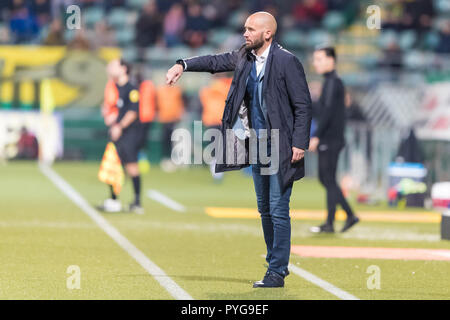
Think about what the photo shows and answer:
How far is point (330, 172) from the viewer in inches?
535

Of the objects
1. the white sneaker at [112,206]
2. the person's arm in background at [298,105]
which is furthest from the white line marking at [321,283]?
the white sneaker at [112,206]

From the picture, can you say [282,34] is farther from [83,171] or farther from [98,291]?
[98,291]

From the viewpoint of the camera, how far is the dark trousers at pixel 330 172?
1351 cm

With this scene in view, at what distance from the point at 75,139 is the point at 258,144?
60.1 feet

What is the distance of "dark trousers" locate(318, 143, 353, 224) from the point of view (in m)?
13.5

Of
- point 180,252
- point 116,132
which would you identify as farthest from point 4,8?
point 180,252

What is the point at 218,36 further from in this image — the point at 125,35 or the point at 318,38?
the point at 318,38

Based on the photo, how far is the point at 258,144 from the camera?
8977mm

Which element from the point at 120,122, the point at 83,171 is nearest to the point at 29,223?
the point at 120,122

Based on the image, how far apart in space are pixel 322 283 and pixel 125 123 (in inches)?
271

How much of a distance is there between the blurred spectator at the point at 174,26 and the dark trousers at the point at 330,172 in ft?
51.4

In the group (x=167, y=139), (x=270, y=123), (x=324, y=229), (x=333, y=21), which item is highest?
(x=333, y=21)

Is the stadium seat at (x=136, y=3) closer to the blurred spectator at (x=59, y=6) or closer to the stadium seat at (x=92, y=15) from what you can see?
the stadium seat at (x=92, y=15)
